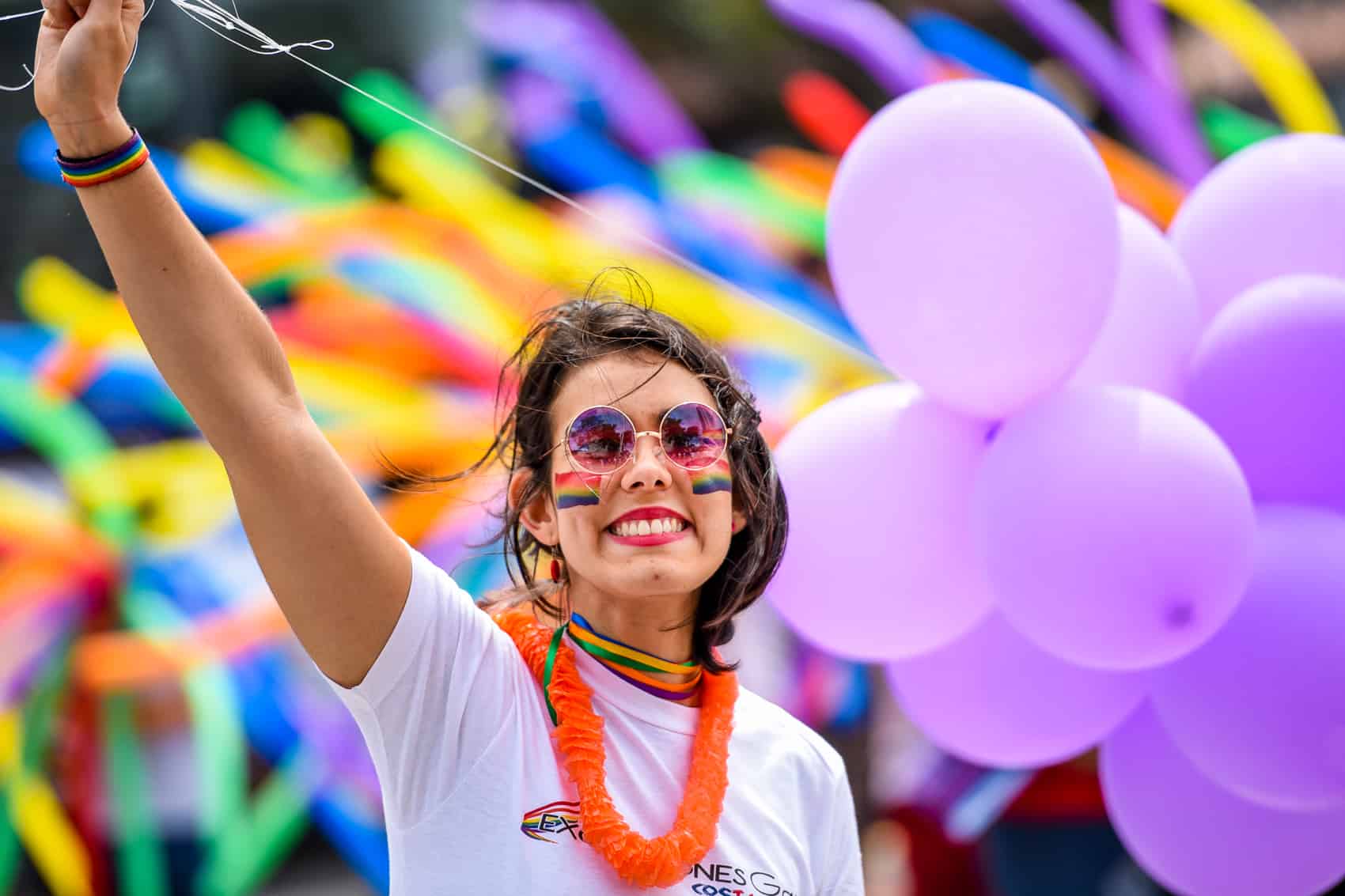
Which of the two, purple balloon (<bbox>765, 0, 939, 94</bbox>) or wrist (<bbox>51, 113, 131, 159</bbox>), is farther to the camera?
purple balloon (<bbox>765, 0, 939, 94</bbox>)

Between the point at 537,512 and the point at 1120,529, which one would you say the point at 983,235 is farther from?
the point at 537,512

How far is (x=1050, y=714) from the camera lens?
2.02 meters

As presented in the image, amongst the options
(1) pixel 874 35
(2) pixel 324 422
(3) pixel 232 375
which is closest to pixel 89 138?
(3) pixel 232 375

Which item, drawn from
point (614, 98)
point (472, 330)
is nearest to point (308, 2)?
point (614, 98)

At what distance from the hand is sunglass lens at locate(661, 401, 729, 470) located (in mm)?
486

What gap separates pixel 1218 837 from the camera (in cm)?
196

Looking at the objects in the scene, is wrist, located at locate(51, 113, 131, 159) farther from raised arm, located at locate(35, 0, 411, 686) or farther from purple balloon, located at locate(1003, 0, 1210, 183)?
purple balloon, located at locate(1003, 0, 1210, 183)

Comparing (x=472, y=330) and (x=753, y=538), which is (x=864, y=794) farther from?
(x=753, y=538)

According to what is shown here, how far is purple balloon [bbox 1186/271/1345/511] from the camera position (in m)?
1.82

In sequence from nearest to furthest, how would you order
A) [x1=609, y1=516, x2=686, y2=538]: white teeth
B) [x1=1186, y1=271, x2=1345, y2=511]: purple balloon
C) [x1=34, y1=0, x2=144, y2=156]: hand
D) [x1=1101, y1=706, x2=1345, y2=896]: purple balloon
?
[x1=34, y1=0, x2=144, y2=156]: hand → [x1=609, y1=516, x2=686, y2=538]: white teeth → [x1=1186, y1=271, x2=1345, y2=511]: purple balloon → [x1=1101, y1=706, x2=1345, y2=896]: purple balloon

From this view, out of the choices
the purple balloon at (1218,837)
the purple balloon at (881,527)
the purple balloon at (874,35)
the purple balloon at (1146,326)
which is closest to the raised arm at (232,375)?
the purple balloon at (881,527)

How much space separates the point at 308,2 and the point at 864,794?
10.3ft

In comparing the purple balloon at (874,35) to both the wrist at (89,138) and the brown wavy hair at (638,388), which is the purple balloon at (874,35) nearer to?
the brown wavy hair at (638,388)

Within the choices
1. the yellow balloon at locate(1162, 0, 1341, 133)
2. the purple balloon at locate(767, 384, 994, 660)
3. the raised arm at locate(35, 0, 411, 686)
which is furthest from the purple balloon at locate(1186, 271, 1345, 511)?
the yellow balloon at locate(1162, 0, 1341, 133)
